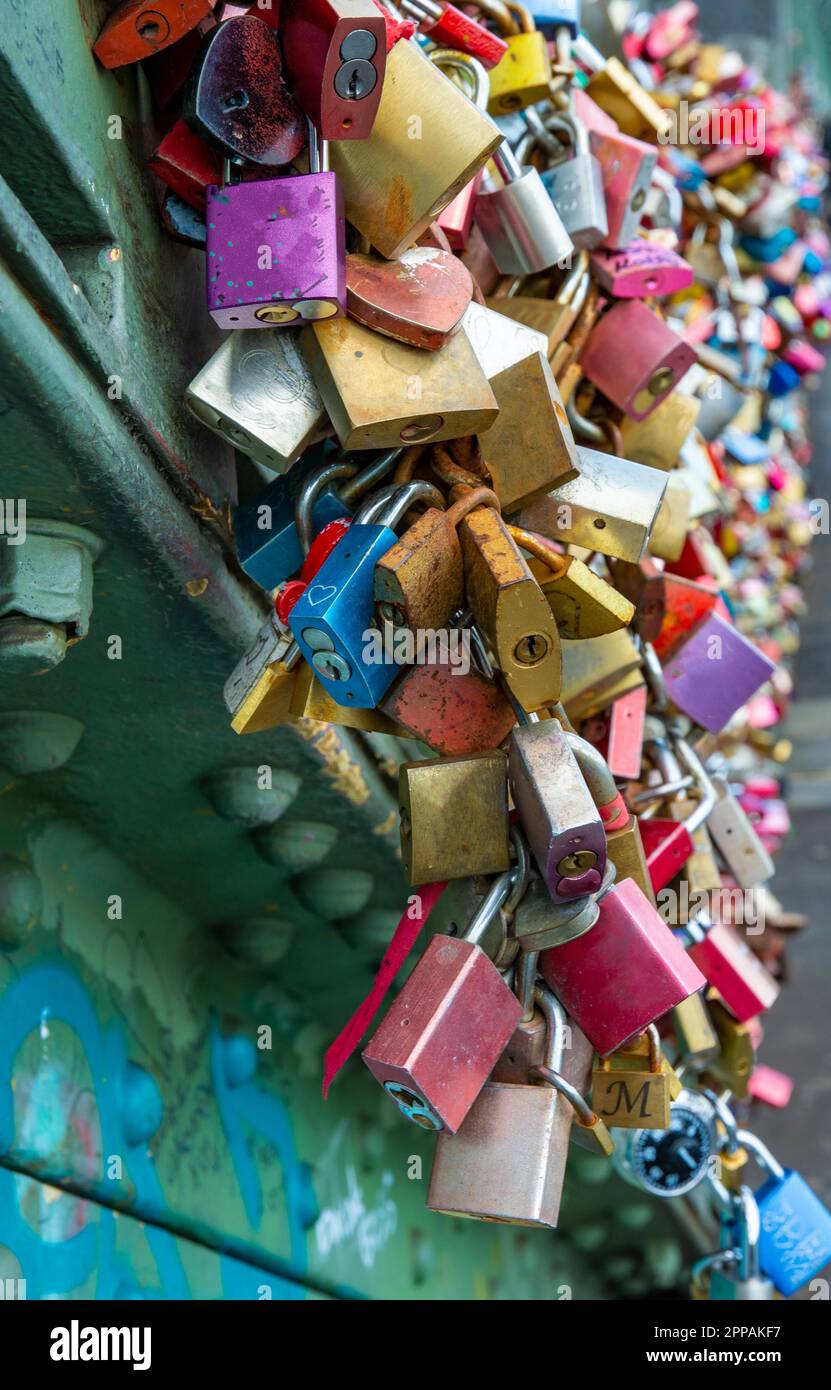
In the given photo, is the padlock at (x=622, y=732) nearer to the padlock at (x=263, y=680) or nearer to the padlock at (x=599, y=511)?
the padlock at (x=599, y=511)

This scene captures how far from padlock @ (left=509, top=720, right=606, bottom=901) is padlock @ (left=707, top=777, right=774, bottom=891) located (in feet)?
2.15

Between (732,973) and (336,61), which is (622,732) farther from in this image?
(336,61)

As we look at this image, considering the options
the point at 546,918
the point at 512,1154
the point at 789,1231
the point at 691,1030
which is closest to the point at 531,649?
the point at 546,918

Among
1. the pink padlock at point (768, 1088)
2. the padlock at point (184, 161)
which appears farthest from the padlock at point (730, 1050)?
the padlock at point (184, 161)

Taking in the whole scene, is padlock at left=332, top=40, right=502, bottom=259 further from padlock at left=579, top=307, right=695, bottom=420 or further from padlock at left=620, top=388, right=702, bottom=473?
padlock at left=620, top=388, right=702, bottom=473

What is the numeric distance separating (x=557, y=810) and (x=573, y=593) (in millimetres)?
161

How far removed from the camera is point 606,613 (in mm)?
875

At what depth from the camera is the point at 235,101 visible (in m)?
0.79

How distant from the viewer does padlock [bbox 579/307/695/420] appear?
1126 millimetres

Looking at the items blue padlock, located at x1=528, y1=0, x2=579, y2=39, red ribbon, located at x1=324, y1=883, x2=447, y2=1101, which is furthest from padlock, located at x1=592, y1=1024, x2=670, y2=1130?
blue padlock, located at x1=528, y1=0, x2=579, y2=39

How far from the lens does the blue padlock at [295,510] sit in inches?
33.9

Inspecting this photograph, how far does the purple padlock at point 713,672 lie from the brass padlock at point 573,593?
381mm

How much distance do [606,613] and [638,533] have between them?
0.32 ft
